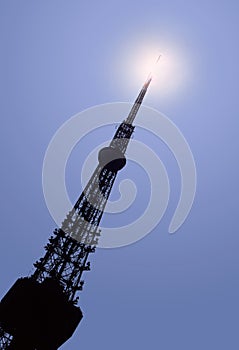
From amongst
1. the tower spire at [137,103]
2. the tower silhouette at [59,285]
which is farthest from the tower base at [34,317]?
the tower spire at [137,103]

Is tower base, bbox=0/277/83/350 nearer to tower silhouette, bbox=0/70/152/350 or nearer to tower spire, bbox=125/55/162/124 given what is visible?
tower silhouette, bbox=0/70/152/350

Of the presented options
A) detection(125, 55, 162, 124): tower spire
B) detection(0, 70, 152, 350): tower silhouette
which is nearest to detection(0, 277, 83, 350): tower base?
detection(0, 70, 152, 350): tower silhouette

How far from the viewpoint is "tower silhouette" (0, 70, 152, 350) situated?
41.9m

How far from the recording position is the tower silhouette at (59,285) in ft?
137

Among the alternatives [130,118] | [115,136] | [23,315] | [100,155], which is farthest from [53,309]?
[130,118]

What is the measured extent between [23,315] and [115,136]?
3217 centimetres

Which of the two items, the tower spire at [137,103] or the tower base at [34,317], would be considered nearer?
the tower base at [34,317]

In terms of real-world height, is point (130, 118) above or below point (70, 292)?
above

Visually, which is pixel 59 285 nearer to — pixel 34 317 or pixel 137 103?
pixel 34 317

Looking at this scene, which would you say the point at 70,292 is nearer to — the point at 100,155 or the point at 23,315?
the point at 23,315

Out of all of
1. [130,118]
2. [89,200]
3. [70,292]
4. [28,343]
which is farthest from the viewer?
[130,118]

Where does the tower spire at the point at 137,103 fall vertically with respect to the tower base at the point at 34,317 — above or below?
above

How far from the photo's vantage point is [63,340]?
4334cm

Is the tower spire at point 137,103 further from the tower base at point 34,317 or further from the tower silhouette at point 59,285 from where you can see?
the tower base at point 34,317
